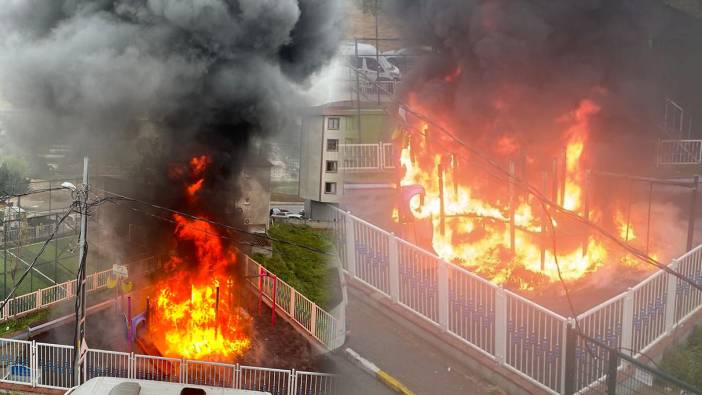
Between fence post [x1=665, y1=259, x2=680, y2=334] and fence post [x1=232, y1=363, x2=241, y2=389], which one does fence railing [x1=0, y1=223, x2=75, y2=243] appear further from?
fence post [x1=665, y1=259, x2=680, y2=334]

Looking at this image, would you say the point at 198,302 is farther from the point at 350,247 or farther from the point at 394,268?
the point at 394,268

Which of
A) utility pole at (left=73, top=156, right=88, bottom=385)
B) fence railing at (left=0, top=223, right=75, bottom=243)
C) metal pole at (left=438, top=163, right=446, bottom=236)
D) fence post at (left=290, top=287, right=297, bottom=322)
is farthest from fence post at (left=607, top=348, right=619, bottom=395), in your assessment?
fence railing at (left=0, top=223, right=75, bottom=243)

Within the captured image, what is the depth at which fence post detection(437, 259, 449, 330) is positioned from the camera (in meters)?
7.93

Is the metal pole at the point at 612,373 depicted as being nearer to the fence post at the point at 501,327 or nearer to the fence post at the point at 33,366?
the fence post at the point at 501,327

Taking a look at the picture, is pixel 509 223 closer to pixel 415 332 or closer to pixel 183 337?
pixel 415 332

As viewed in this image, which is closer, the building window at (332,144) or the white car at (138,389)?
the white car at (138,389)

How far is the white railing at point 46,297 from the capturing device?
647 inches

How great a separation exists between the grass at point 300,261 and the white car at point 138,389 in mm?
5589

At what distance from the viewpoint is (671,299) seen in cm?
865

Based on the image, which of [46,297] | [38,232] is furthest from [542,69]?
[38,232]

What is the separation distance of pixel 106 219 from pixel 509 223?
1124 cm

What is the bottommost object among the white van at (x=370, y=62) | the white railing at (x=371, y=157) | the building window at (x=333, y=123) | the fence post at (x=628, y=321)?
the fence post at (x=628, y=321)

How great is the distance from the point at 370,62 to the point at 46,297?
12100 mm

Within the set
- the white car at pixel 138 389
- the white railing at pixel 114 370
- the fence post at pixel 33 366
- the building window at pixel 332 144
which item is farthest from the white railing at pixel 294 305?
the fence post at pixel 33 366
